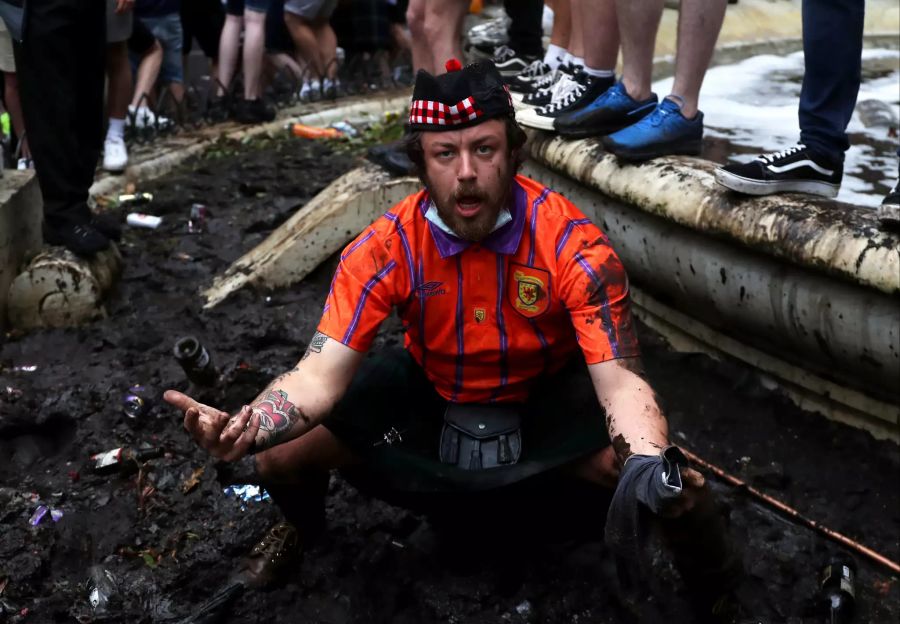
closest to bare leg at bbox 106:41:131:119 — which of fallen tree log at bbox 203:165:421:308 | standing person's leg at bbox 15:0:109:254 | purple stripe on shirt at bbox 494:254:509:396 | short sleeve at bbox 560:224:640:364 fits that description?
standing person's leg at bbox 15:0:109:254

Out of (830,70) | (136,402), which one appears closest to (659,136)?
(830,70)

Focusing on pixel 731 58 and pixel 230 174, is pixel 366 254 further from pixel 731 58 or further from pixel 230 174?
pixel 731 58

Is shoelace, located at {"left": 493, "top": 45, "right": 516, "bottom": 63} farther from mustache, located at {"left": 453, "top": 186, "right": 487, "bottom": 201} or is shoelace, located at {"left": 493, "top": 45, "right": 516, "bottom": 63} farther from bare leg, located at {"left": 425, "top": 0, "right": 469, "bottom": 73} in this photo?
mustache, located at {"left": 453, "top": 186, "right": 487, "bottom": 201}

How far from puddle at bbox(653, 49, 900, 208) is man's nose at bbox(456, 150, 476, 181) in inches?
81.1

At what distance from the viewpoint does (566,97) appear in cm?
454

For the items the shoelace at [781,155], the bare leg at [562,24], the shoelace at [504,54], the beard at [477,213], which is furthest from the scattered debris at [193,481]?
the shoelace at [504,54]

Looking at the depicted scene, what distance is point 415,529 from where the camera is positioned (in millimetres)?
3488

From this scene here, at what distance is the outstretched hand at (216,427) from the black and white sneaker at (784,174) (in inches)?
71.5

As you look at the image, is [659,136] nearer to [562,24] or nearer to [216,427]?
[562,24]

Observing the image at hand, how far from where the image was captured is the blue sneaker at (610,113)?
430 cm

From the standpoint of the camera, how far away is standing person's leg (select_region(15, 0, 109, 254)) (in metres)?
4.44

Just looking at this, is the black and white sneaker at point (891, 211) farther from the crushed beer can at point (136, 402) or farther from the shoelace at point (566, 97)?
the crushed beer can at point (136, 402)

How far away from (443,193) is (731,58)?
525cm

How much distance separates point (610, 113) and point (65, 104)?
87.7 inches
